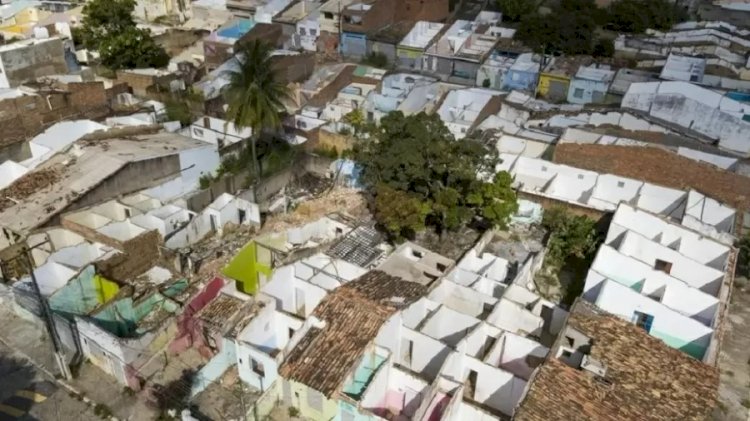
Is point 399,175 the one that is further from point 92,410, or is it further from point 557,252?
point 92,410

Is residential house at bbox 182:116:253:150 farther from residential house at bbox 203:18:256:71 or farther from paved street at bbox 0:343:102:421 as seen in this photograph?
paved street at bbox 0:343:102:421

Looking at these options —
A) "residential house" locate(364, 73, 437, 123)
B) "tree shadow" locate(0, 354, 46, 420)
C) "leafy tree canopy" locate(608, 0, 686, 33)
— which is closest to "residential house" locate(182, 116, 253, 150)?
"residential house" locate(364, 73, 437, 123)

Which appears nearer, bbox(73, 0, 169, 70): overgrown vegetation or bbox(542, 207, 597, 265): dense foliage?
bbox(542, 207, 597, 265): dense foliage

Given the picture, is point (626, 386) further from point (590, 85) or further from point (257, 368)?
point (590, 85)

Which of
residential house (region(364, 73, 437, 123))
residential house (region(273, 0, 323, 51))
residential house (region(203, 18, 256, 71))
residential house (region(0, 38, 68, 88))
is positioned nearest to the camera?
residential house (region(0, 38, 68, 88))

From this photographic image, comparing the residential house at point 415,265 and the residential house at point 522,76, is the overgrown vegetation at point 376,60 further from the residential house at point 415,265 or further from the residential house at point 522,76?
the residential house at point 415,265

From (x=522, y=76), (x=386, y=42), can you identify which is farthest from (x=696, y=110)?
(x=386, y=42)

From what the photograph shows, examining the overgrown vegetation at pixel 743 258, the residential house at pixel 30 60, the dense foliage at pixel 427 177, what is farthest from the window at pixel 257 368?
the residential house at pixel 30 60
